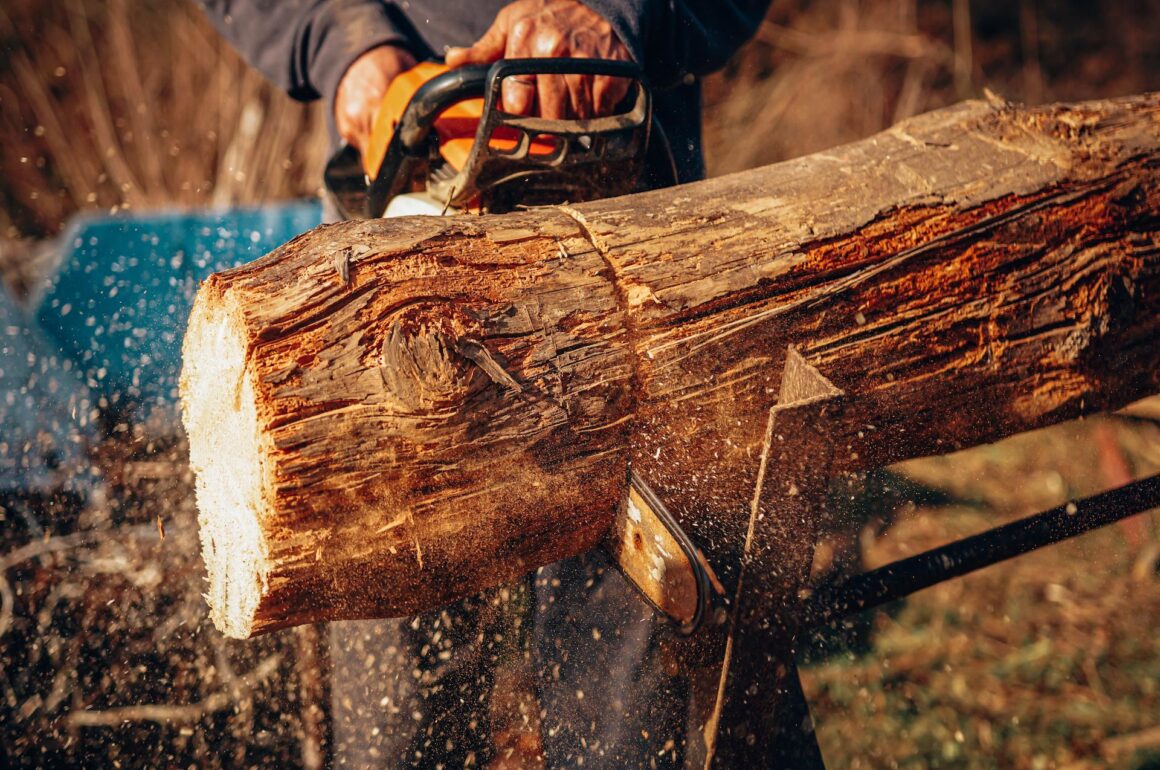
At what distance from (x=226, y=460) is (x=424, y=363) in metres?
0.34

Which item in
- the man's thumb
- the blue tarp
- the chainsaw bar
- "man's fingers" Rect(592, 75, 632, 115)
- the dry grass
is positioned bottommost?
the dry grass

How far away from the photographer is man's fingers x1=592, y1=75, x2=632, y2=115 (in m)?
1.47

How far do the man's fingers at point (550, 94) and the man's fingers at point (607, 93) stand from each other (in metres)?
0.07

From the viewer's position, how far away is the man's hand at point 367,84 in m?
1.79

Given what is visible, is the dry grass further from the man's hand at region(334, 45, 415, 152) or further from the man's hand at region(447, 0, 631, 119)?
the man's hand at region(447, 0, 631, 119)

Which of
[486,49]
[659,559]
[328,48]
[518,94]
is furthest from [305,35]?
[659,559]

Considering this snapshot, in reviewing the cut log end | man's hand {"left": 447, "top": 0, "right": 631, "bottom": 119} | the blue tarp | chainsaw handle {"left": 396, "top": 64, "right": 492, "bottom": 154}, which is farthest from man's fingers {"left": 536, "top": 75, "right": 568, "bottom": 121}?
the blue tarp

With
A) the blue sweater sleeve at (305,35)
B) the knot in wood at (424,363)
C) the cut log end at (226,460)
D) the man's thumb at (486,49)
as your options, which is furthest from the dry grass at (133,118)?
the knot in wood at (424,363)

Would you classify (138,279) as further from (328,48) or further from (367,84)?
(367,84)

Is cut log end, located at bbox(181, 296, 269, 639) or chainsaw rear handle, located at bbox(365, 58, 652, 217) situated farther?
chainsaw rear handle, located at bbox(365, 58, 652, 217)

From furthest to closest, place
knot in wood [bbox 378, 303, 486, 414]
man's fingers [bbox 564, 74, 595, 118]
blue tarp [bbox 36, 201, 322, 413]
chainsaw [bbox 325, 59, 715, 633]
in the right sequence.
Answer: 1. blue tarp [bbox 36, 201, 322, 413]
2. man's fingers [bbox 564, 74, 595, 118]
3. chainsaw [bbox 325, 59, 715, 633]
4. knot in wood [bbox 378, 303, 486, 414]

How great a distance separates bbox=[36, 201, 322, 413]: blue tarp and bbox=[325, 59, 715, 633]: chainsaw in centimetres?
98

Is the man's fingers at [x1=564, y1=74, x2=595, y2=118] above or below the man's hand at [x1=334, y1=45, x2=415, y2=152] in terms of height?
above

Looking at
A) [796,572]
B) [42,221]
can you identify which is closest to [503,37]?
[796,572]
